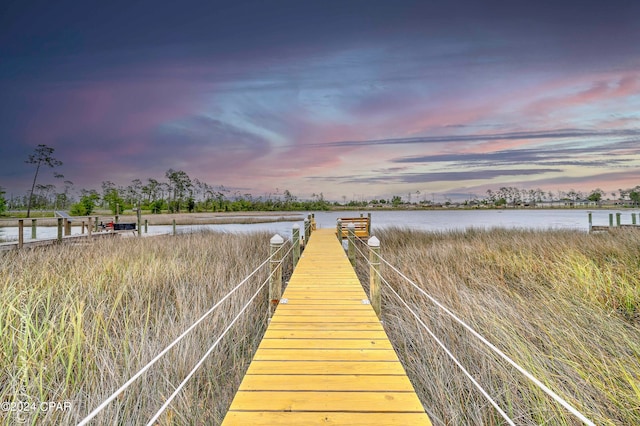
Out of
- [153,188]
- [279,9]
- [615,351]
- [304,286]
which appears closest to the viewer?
[615,351]

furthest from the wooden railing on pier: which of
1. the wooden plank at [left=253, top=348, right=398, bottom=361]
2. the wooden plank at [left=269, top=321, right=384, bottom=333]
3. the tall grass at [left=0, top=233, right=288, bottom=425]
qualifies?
the wooden plank at [left=253, top=348, right=398, bottom=361]

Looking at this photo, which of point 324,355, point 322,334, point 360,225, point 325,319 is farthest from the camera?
point 360,225

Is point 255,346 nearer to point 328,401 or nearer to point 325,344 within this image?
point 325,344

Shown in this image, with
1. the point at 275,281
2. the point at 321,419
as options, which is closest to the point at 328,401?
the point at 321,419

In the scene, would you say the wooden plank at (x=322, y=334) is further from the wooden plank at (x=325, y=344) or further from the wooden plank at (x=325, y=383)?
the wooden plank at (x=325, y=383)

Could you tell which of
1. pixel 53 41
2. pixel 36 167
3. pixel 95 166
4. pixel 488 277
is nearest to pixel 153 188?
pixel 36 167

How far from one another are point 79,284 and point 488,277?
8202 millimetres

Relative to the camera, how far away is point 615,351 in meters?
2.81

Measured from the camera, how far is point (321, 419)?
1724 millimetres

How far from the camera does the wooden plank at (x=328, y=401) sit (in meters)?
1.84

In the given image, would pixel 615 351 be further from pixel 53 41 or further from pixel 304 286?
A: pixel 53 41

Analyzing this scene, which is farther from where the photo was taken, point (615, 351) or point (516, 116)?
point (516, 116)

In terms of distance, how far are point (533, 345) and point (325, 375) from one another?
2433 mm

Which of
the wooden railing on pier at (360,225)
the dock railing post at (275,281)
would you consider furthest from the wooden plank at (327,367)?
the wooden railing on pier at (360,225)
